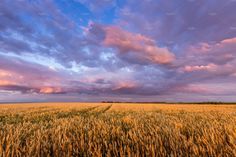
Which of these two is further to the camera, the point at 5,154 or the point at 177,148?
the point at 177,148

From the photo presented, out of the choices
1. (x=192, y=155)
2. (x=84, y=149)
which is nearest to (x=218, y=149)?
(x=192, y=155)

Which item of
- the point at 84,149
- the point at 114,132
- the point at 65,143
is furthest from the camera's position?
the point at 114,132

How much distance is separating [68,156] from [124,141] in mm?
965

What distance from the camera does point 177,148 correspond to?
2.52m

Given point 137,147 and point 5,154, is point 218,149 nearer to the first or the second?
point 137,147

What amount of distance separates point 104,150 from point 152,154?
729mm

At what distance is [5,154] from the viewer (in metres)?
2.29

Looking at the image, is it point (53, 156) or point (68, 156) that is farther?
point (53, 156)

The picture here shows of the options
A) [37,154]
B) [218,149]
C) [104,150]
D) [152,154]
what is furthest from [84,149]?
[218,149]

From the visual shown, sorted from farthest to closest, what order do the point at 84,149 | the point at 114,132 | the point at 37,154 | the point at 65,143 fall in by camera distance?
the point at 114,132, the point at 65,143, the point at 84,149, the point at 37,154

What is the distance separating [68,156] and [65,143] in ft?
1.83

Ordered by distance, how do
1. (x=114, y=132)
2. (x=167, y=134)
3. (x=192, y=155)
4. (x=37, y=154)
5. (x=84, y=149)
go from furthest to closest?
(x=114, y=132), (x=167, y=134), (x=84, y=149), (x=37, y=154), (x=192, y=155)

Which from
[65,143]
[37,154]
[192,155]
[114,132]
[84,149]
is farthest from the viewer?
[114,132]

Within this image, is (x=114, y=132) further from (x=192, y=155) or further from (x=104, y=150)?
(x=192, y=155)
